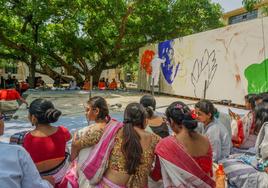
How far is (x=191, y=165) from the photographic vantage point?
2406 millimetres

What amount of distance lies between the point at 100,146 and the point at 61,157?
1.37ft

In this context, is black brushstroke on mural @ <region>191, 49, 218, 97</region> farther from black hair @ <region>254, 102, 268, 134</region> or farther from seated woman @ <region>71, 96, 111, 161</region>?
seated woman @ <region>71, 96, 111, 161</region>

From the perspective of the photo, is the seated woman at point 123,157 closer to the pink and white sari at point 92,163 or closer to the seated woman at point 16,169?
the pink and white sari at point 92,163

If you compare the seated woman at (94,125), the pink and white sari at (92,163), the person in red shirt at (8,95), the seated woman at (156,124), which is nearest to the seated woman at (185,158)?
the pink and white sari at (92,163)

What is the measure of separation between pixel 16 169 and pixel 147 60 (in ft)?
55.3

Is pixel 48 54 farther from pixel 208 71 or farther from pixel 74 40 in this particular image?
pixel 208 71

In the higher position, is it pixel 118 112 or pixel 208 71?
pixel 208 71

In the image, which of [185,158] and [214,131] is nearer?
[185,158]

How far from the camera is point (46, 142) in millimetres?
2674

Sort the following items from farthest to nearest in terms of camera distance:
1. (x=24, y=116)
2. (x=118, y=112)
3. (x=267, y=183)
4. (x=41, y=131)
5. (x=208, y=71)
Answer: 1. (x=208, y=71)
2. (x=118, y=112)
3. (x=24, y=116)
4. (x=267, y=183)
5. (x=41, y=131)

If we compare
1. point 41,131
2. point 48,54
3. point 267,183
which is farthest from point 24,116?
point 48,54

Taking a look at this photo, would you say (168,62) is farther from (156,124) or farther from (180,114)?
(180,114)

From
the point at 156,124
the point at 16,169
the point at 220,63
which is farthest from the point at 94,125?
the point at 220,63

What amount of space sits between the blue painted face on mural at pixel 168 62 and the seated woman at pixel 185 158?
12.3 metres
